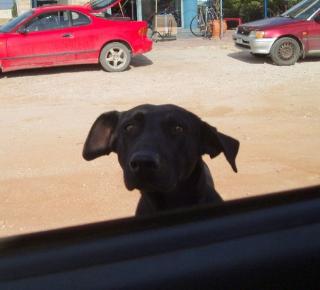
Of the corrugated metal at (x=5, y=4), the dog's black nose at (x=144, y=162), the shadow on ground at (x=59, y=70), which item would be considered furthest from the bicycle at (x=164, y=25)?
the dog's black nose at (x=144, y=162)

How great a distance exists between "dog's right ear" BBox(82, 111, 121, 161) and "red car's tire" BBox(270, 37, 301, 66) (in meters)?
11.3

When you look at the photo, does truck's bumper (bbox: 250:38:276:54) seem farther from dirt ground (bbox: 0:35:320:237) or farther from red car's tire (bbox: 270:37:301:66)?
dirt ground (bbox: 0:35:320:237)

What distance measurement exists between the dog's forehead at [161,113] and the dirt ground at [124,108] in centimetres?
79

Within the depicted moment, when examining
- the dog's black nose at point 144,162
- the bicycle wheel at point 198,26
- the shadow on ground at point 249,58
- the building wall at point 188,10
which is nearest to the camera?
the dog's black nose at point 144,162

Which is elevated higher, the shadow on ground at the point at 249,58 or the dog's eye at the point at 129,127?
the dog's eye at the point at 129,127

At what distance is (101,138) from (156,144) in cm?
55

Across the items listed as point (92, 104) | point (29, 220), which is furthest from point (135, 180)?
point (92, 104)

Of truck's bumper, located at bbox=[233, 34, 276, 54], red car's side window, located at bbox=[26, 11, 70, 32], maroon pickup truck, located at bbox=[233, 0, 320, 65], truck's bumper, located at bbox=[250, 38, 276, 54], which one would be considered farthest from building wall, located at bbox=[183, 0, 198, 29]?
red car's side window, located at bbox=[26, 11, 70, 32]

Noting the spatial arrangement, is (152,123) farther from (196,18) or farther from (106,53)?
(196,18)

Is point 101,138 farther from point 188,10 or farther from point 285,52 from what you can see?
point 188,10

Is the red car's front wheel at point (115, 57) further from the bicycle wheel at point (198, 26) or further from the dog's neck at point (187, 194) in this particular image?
the dog's neck at point (187, 194)

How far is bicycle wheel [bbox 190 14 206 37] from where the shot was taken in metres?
23.5

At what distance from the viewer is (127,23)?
1410cm

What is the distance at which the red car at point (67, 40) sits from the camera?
1319cm
